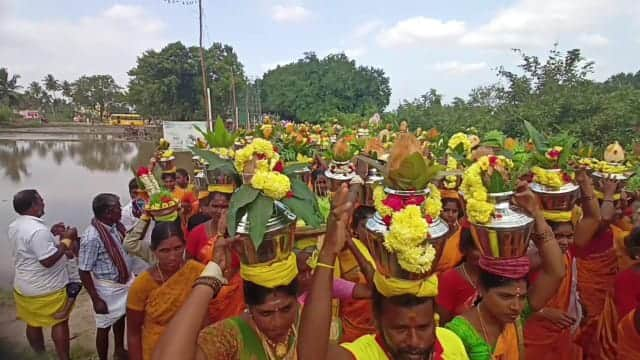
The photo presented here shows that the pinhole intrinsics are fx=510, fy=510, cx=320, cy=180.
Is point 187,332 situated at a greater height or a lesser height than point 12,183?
greater

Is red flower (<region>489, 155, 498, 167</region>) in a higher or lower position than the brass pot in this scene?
higher

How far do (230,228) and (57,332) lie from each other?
13.2ft

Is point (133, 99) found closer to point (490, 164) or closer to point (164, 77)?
point (164, 77)

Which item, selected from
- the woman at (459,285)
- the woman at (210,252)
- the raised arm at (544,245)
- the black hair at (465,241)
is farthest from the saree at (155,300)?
the raised arm at (544,245)

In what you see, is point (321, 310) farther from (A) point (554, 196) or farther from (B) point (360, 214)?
(A) point (554, 196)

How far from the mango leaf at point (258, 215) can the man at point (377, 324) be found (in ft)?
0.90

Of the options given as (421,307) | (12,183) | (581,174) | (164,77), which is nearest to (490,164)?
(421,307)

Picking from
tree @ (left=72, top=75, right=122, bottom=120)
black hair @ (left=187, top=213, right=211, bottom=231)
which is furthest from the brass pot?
tree @ (left=72, top=75, right=122, bottom=120)

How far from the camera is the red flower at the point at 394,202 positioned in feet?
6.54

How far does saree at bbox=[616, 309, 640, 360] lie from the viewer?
2836 mm

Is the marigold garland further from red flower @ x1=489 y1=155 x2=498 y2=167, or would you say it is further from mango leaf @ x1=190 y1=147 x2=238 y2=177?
red flower @ x1=489 y1=155 x2=498 y2=167

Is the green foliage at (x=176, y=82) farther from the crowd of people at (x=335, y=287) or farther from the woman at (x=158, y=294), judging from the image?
the woman at (x=158, y=294)

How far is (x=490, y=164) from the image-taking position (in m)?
2.66

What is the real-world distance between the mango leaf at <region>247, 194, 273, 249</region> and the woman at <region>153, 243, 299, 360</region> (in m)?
0.19
